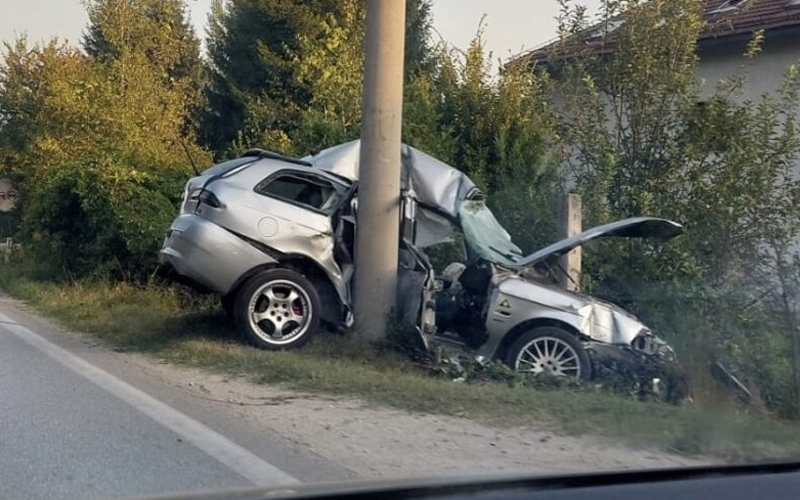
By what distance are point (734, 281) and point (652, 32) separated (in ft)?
11.2

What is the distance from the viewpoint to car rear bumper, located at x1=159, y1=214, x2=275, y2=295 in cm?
1036

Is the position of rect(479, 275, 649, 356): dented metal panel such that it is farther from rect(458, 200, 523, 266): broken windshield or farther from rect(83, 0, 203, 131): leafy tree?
rect(83, 0, 203, 131): leafy tree

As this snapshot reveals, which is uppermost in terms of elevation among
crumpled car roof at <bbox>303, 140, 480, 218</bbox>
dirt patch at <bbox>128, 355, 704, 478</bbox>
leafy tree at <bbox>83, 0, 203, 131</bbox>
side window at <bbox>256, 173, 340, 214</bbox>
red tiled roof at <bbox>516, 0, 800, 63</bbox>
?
leafy tree at <bbox>83, 0, 203, 131</bbox>

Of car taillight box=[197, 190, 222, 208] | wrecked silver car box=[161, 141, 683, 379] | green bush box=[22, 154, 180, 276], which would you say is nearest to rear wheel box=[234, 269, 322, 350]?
wrecked silver car box=[161, 141, 683, 379]

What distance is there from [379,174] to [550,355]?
2514 mm

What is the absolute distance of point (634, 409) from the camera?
26.5 ft

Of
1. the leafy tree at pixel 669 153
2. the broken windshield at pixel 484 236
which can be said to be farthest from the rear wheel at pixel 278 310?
the leafy tree at pixel 669 153

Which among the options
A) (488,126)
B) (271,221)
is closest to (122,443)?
(271,221)

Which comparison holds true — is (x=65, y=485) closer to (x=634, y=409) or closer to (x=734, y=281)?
(x=634, y=409)

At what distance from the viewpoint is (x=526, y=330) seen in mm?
9922

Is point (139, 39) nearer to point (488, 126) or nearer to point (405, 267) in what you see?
point (488, 126)

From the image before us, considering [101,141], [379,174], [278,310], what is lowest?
[278,310]

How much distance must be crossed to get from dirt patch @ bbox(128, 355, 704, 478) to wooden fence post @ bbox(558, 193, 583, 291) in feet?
10.4

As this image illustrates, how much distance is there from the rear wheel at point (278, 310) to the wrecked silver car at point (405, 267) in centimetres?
1
